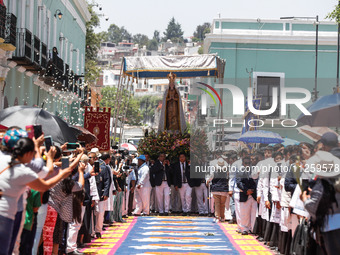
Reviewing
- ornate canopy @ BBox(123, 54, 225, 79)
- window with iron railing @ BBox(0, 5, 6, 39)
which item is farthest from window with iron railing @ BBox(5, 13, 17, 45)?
ornate canopy @ BBox(123, 54, 225, 79)

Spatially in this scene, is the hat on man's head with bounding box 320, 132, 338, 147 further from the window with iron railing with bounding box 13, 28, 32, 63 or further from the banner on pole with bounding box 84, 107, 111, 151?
the window with iron railing with bounding box 13, 28, 32, 63

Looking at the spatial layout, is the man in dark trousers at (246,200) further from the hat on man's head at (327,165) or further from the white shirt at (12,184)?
the white shirt at (12,184)

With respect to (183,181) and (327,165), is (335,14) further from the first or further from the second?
(327,165)

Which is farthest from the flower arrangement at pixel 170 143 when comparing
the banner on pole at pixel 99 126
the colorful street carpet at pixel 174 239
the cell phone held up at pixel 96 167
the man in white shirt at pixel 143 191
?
the cell phone held up at pixel 96 167

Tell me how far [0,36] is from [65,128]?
1020 cm

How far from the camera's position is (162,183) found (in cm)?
2278

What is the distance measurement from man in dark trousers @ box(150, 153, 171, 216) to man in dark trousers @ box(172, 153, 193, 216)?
11.7 inches

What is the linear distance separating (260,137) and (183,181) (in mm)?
2718

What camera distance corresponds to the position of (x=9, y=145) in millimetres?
8266

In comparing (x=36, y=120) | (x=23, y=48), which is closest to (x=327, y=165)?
(x=36, y=120)

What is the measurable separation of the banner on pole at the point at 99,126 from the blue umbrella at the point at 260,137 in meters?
4.21

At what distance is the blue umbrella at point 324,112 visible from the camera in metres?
10.8

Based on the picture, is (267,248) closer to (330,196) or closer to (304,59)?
(330,196)

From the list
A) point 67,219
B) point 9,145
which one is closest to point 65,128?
point 67,219
